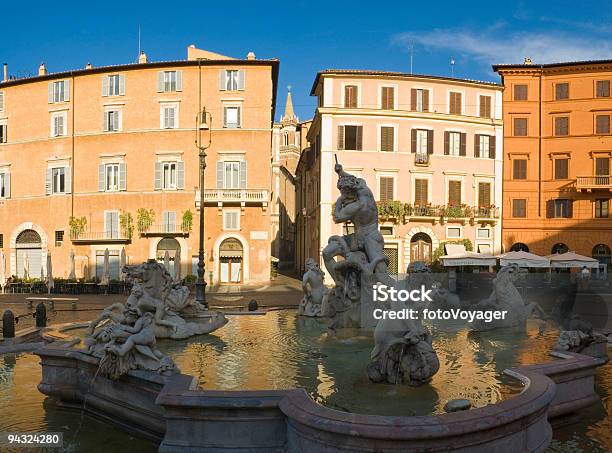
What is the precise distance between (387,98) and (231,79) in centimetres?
1127

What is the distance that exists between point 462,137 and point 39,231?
105 ft

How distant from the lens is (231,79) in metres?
38.9

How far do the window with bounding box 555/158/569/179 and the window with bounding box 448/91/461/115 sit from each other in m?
8.33

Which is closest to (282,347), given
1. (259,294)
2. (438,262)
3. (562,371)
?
(562,371)

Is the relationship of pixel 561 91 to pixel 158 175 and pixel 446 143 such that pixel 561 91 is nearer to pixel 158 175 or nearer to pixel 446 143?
pixel 446 143

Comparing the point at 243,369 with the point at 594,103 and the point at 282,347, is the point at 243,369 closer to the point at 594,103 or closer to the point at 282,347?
the point at 282,347

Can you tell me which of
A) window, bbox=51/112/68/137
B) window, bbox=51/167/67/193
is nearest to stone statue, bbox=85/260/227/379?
window, bbox=51/167/67/193

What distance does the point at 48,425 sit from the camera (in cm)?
616

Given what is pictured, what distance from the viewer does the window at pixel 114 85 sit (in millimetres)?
39562

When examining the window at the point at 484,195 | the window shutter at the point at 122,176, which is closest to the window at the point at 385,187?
the window at the point at 484,195

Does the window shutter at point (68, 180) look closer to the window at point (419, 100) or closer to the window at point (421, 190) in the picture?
the window at point (421, 190)

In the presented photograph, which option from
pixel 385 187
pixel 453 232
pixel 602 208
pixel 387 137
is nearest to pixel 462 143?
pixel 387 137

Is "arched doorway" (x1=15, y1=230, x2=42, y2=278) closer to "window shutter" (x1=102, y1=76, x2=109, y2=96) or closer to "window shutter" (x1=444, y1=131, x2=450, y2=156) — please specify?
"window shutter" (x1=102, y1=76, x2=109, y2=96)

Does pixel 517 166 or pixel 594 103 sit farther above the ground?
pixel 594 103
